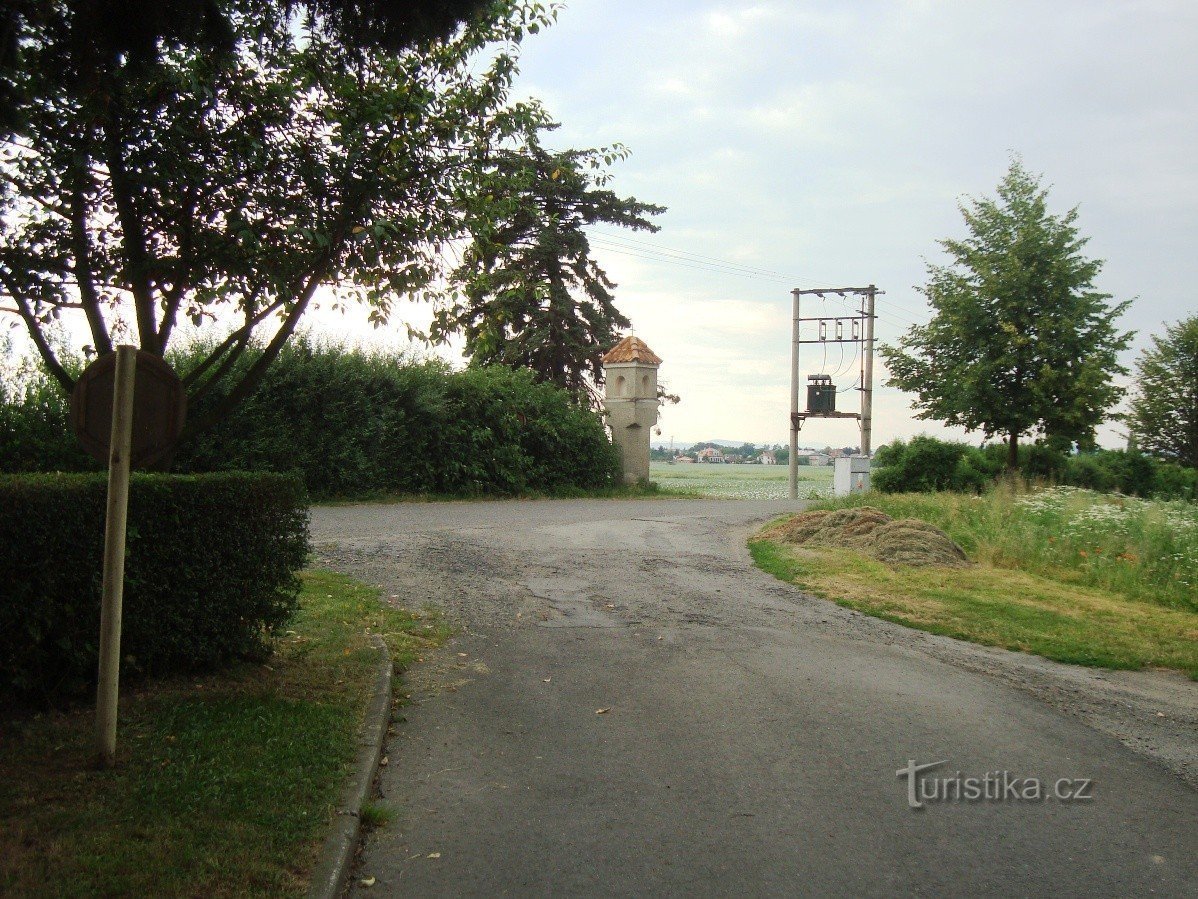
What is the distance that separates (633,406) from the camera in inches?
1273

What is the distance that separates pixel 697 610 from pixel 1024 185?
25.7 meters

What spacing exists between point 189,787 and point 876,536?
12.3 metres

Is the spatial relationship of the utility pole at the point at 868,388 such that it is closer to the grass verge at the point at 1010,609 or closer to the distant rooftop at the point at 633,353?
the distant rooftop at the point at 633,353

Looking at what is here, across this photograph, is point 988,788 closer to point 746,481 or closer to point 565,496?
point 565,496

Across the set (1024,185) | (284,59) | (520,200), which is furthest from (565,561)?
(1024,185)

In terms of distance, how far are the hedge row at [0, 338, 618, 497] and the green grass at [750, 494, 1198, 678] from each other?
1026 cm

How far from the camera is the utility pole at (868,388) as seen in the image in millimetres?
36969

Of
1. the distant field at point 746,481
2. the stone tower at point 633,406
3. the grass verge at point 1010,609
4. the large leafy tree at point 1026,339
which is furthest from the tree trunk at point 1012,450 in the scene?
the grass verge at point 1010,609

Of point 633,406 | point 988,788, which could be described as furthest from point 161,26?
point 633,406

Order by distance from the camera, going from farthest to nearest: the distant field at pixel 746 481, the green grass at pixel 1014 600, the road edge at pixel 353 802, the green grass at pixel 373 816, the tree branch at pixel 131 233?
the distant field at pixel 746 481
the green grass at pixel 1014 600
the tree branch at pixel 131 233
the green grass at pixel 373 816
the road edge at pixel 353 802

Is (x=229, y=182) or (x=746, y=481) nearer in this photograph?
(x=229, y=182)

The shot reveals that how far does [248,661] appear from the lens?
6.99 meters

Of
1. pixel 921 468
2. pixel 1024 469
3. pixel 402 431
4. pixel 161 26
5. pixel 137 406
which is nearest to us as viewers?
pixel 161 26

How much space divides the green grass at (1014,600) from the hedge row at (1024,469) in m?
13.4
